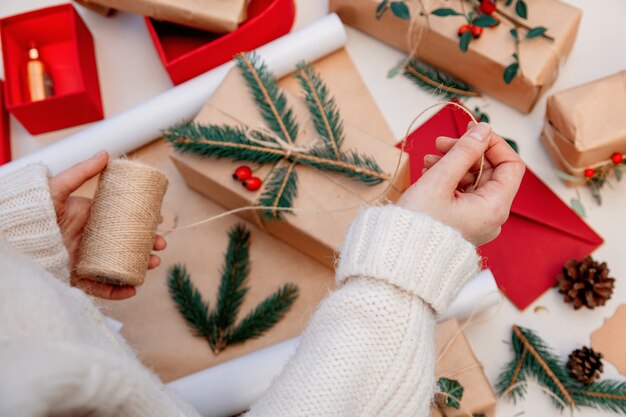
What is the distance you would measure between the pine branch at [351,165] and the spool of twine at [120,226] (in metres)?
0.26

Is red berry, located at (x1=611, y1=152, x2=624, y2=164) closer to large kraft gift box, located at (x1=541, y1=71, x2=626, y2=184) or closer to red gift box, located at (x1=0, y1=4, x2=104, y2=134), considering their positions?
large kraft gift box, located at (x1=541, y1=71, x2=626, y2=184)

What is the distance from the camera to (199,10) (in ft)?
3.30

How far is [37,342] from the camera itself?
35 centimetres

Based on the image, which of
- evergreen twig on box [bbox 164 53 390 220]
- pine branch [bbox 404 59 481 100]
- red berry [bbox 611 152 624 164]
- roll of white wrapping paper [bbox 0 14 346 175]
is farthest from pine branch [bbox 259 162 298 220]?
red berry [bbox 611 152 624 164]

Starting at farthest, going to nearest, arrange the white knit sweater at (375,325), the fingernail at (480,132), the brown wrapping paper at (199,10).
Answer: the brown wrapping paper at (199,10), the fingernail at (480,132), the white knit sweater at (375,325)

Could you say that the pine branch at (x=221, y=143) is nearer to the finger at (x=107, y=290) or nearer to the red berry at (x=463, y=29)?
the finger at (x=107, y=290)

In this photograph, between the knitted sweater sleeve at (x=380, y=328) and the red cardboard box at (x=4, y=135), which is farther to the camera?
the red cardboard box at (x=4, y=135)

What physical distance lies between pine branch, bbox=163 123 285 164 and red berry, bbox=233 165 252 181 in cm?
2

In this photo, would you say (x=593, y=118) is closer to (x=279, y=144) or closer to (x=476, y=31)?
(x=476, y=31)

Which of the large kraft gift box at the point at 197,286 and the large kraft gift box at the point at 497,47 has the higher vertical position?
the large kraft gift box at the point at 497,47

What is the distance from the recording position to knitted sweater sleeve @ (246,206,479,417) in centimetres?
56

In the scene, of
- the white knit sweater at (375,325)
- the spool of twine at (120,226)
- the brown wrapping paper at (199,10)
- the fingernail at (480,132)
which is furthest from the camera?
the brown wrapping paper at (199,10)

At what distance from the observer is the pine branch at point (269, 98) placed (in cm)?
92

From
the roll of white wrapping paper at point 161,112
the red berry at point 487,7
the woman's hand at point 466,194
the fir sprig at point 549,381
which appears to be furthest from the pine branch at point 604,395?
the roll of white wrapping paper at point 161,112
